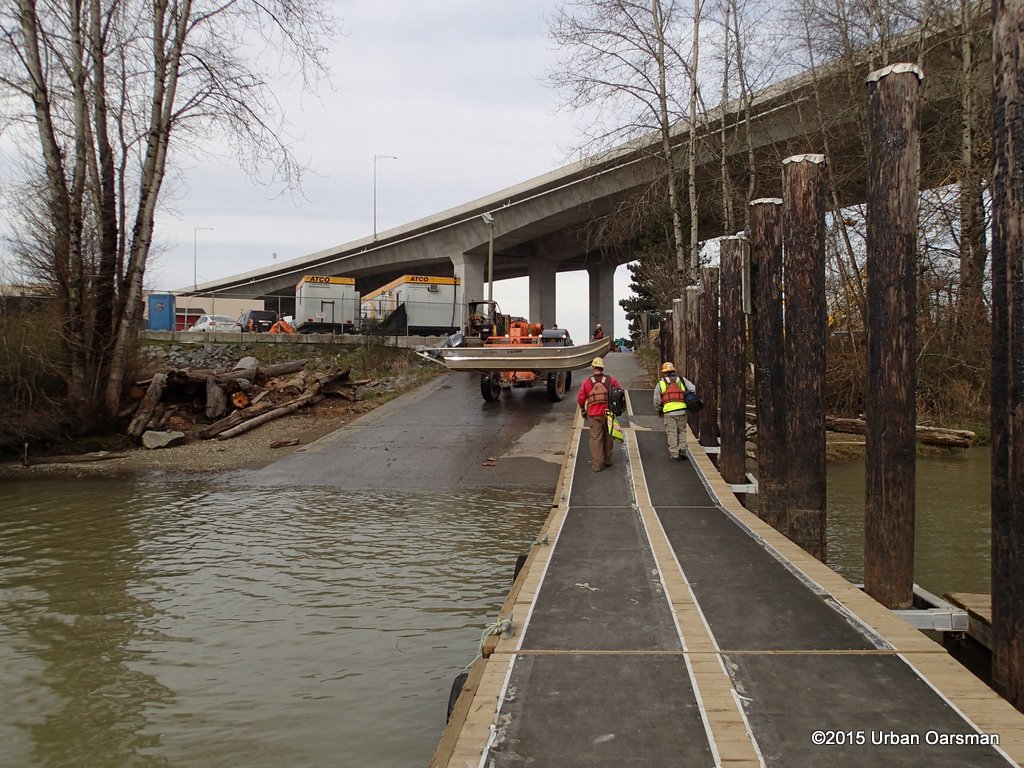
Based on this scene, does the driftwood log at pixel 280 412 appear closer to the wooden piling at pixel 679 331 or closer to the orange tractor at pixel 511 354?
the orange tractor at pixel 511 354

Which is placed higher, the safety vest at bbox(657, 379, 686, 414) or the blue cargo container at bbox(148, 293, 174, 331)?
the blue cargo container at bbox(148, 293, 174, 331)

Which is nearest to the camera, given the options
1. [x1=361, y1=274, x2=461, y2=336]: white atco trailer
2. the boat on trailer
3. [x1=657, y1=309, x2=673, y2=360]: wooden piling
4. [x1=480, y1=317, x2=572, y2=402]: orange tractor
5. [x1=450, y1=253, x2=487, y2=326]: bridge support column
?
the boat on trailer

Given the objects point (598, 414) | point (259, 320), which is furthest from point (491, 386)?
point (259, 320)

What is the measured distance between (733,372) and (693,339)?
5.79 meters

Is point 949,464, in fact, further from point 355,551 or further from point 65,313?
point 65,313

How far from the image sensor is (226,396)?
65.5 ft

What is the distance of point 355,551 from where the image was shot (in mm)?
9133

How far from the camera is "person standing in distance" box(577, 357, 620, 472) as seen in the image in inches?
436

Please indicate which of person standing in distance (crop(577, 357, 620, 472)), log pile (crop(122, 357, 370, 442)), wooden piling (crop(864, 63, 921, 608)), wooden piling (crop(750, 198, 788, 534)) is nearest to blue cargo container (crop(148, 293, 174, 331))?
log pile (crop(122, 357, 370, 442))

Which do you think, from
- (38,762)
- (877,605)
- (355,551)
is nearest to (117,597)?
(355,551)

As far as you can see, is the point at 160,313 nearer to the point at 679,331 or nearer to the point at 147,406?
the point at 147,406

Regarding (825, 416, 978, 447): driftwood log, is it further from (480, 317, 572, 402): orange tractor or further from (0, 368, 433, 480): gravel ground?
(0, 368, 433, 480): gravel ground

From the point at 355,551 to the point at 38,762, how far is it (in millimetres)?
4691

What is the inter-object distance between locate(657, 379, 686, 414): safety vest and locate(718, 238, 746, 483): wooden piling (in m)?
0.64
